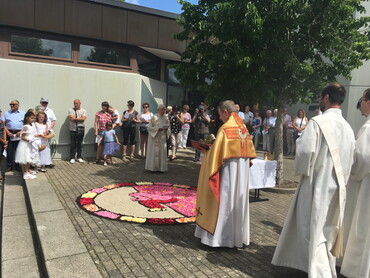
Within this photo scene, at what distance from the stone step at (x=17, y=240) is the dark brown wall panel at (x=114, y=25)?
642 centimetres

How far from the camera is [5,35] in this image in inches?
383

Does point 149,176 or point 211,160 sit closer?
point 211,160

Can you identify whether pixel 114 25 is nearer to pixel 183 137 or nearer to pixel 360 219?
pixel 183 137

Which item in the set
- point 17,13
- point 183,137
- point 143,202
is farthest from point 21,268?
point 183,137

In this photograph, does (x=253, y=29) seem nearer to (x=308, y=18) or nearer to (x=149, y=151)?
(x=308, y=18)

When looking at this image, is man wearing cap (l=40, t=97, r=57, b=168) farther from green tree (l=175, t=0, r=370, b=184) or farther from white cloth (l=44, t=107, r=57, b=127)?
green tree (l=175, t=0, r=370, b=184)

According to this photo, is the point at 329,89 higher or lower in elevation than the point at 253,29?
lower

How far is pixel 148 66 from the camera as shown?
13.0 metres

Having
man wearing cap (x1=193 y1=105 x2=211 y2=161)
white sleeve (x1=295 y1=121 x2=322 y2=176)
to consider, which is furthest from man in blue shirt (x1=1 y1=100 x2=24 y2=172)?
white sleeve (x1=295 y1=121 x2=322 y2=176)

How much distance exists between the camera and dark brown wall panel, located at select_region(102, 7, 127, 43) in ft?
36.2

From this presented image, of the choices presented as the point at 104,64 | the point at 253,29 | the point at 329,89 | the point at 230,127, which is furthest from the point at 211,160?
the point at 104,64

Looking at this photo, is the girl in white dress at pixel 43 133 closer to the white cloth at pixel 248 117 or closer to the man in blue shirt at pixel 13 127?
the man in blue shirt at pixel 13 127

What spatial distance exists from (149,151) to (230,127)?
508cm

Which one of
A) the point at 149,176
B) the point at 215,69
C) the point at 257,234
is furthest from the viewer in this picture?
the point at 149,176
